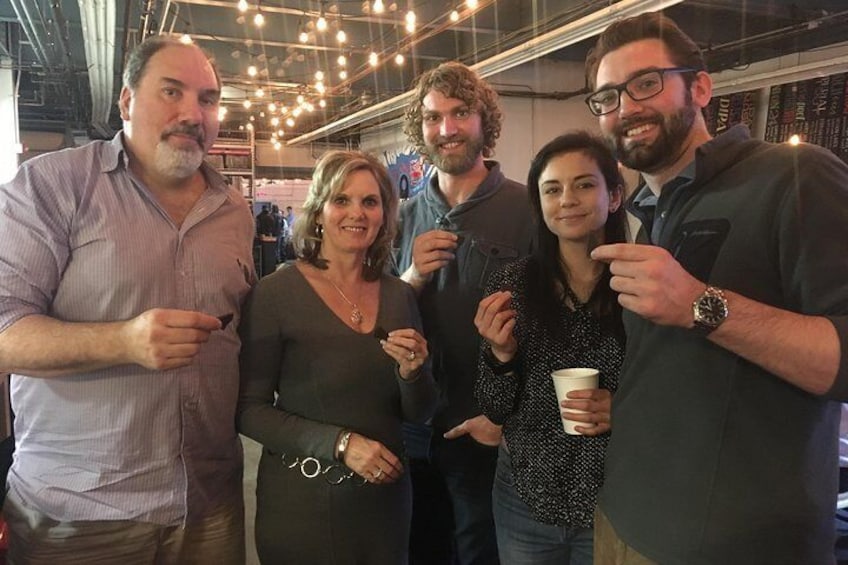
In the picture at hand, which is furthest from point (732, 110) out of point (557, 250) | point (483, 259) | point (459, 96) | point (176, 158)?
point (176, 158)

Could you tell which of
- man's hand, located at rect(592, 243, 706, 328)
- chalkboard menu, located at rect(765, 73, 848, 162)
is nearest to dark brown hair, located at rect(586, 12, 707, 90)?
man's hand, located at rect(592, 243, 706, 328)

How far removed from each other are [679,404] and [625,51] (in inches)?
32.1

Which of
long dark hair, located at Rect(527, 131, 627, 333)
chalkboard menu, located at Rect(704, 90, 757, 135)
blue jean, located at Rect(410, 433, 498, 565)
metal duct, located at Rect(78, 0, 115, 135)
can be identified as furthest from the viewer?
chalkboard menu, located at Rect(704, 90, 757, 135)

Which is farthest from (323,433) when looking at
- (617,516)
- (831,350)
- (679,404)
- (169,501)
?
(831,350)

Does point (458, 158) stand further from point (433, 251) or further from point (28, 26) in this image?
point (28, 26)

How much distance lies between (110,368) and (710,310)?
1.37 metres

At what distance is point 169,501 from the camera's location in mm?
1566

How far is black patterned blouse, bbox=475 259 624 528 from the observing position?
155cm

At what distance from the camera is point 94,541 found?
1.51m

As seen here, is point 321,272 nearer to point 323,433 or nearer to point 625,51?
point 323,433

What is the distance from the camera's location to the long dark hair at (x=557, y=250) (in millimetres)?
1621

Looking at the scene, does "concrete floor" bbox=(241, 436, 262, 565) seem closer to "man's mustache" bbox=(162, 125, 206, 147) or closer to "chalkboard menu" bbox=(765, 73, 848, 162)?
A: "man's mustache" bbox=(162, 125, 206, 147)

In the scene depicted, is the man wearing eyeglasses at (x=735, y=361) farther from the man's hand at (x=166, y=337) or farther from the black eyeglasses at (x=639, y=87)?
the man's hand at (x=166, y=337)

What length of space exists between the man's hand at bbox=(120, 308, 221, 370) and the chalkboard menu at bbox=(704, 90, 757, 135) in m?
5.40
